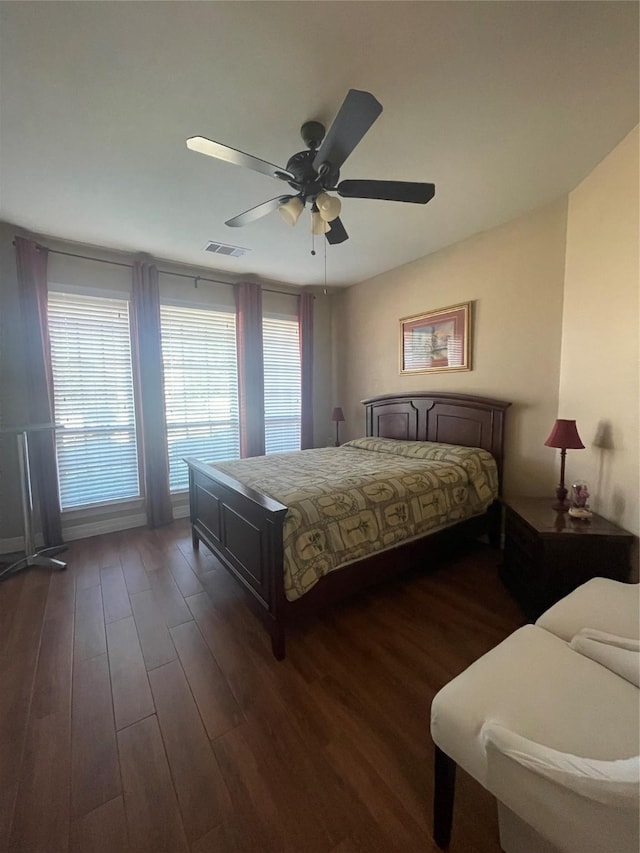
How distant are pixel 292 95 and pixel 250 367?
2.82m

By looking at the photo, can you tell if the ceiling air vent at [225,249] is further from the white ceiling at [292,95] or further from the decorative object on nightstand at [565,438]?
the decorative object on nightstand at [565,438]

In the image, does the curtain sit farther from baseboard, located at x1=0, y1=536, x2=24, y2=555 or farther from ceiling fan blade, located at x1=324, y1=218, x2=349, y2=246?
ceiling fan blade, located at x1=324, y1=218, x2=349, y2=246

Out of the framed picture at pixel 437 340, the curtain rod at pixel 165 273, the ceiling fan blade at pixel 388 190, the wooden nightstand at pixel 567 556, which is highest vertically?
the curtain rod at pixel 165 273

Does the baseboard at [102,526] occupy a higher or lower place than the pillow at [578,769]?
lower

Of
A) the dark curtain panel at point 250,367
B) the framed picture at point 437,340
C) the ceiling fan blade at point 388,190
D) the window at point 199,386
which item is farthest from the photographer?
the dark curtain panel at point 250,367

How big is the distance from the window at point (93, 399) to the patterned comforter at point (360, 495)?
4.82 feet

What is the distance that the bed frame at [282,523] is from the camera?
1.79m

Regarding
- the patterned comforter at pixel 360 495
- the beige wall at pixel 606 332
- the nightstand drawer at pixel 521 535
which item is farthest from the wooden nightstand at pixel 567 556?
the patterned comforter at pixel 360 495

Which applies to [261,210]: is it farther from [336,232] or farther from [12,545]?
[12,545]

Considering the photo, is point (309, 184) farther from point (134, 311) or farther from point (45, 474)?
point (45, 474)

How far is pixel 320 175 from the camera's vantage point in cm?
174

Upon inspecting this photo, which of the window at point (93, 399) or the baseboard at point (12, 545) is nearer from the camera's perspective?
the baseboard at point (12, 545)

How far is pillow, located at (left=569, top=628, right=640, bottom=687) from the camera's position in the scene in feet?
3.32

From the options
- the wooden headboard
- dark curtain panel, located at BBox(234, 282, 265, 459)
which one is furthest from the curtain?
the wooden headboard
